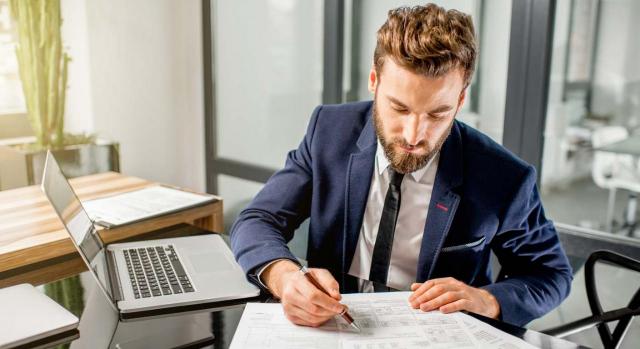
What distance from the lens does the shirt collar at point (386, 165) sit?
1336 mm

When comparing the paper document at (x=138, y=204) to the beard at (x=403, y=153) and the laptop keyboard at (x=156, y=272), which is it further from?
the beard at (x=403, y=153)

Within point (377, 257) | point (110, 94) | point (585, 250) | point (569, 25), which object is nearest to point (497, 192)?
point (377, 257)

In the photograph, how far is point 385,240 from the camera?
1.30m

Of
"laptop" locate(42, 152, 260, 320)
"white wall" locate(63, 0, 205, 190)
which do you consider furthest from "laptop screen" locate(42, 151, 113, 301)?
"white wall" locate(63, 0, 205, 190)

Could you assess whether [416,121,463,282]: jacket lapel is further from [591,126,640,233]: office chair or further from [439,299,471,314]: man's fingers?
[591,126,640,233]: office chair

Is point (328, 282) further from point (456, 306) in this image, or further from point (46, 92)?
point (46, 92)

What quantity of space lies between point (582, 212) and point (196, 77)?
245 cm

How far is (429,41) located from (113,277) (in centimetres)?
78

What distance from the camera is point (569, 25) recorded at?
7.73 feet

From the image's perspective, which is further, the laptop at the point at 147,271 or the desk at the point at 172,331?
the laptop at the point at 147,271

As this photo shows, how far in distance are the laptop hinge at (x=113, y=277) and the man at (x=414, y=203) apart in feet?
0.78

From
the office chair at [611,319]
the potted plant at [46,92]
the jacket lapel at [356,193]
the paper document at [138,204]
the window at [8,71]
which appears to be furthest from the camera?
the window at [8,71]

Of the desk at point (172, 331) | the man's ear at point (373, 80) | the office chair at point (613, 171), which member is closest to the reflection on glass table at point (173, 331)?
the desk at point (172, 331)

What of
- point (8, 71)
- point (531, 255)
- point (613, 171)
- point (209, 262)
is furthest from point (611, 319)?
point (8, 71)
